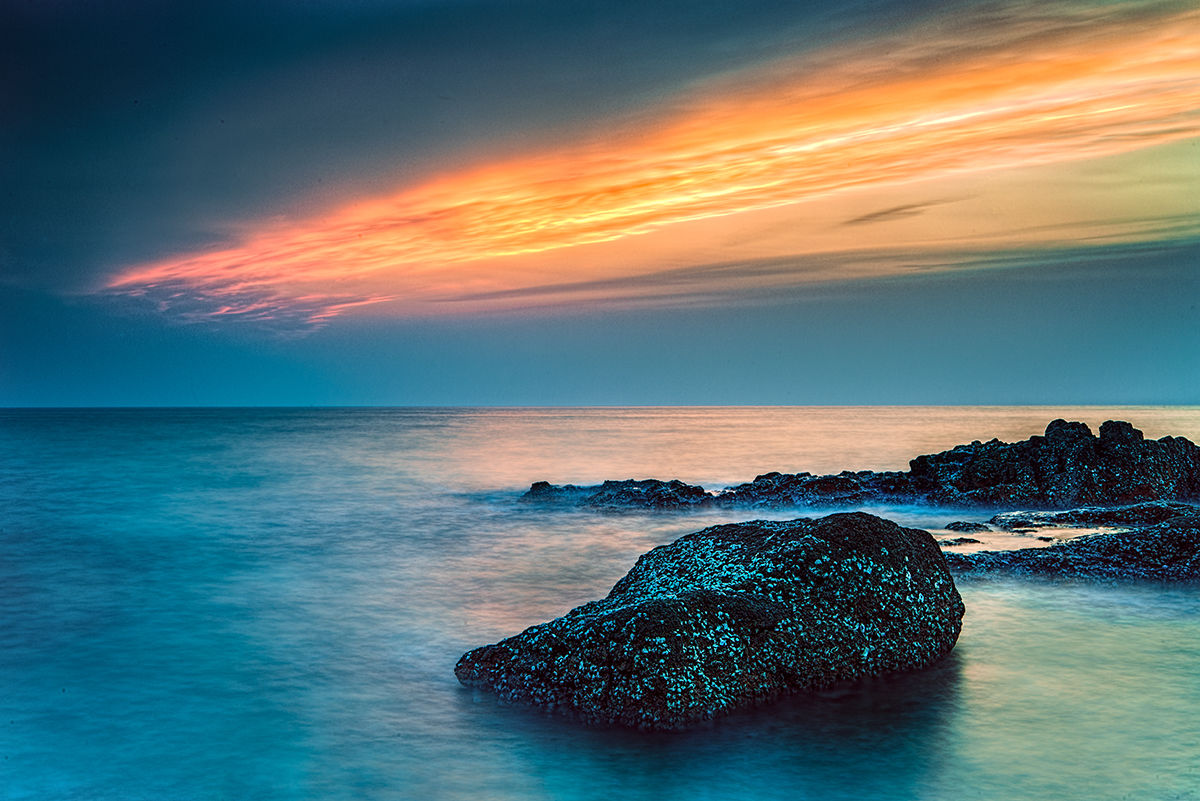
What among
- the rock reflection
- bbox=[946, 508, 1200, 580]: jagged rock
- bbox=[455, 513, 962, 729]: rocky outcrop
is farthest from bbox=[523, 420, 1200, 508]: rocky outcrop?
the rock reflection

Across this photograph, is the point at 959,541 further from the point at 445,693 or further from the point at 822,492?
the point at 445,693

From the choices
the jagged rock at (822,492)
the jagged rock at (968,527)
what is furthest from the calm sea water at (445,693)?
the jagged rock at (822,492)

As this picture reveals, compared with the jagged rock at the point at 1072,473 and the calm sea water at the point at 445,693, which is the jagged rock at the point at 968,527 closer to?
the calm sea water at the point at 445,693

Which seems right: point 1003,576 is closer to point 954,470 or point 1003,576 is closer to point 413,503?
point 954,470

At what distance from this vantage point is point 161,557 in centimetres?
1912

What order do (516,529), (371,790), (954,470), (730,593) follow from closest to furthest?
1. (371,790)
2. (730,593)
3. (516,529)
4. (954,470)

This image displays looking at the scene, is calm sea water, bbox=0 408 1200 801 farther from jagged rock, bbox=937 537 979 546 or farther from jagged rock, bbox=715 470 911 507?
jagged rock, bbox=937 537 979 546

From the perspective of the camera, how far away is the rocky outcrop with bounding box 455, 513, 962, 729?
7.56 m

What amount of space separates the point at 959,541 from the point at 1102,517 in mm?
3876

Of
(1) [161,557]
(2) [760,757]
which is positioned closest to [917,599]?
(2) [760,757]

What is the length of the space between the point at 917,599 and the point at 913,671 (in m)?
0.75

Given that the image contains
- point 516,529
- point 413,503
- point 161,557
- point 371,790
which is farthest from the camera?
point 413,503

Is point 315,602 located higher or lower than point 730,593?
lower

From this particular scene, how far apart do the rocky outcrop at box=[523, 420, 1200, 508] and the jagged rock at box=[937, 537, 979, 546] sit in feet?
22.2
